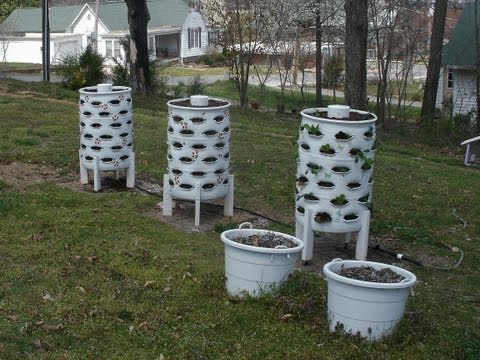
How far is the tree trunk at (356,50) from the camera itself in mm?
10789

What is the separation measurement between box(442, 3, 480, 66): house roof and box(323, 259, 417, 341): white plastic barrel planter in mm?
23286

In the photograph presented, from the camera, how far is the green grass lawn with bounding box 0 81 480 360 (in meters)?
4.18

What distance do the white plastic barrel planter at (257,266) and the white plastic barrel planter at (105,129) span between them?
11.5ft

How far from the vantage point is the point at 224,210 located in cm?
755

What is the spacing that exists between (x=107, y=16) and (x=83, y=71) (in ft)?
108

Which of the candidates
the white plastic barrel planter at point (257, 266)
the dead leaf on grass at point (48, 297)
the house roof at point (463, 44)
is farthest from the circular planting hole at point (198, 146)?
the house roof at point (463, 44)

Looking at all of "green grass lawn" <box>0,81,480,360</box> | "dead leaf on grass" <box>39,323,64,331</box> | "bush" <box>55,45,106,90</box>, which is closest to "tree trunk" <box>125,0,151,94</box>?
"bush" <box>55,45,106,90</box>

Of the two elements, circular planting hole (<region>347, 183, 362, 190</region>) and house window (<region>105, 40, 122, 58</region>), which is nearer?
circular planting hole (<region>347, 183, 362, 190</region>)

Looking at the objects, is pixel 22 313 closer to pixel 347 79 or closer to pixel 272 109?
pixel 347 79

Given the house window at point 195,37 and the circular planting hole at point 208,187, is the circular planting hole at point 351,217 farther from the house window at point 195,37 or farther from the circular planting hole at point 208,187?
the house window at point 195,37

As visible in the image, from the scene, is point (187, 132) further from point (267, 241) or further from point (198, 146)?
point (267, 241)

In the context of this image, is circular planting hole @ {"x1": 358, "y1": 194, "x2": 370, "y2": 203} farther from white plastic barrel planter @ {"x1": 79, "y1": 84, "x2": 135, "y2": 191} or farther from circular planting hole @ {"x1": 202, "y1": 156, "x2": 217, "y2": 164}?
white plastic barrel planter @ {"x1": 79, "y1": 84, "x2": 135, "y2": 191}

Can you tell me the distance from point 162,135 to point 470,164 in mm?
6013

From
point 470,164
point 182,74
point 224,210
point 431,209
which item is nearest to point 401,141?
point 470,164
